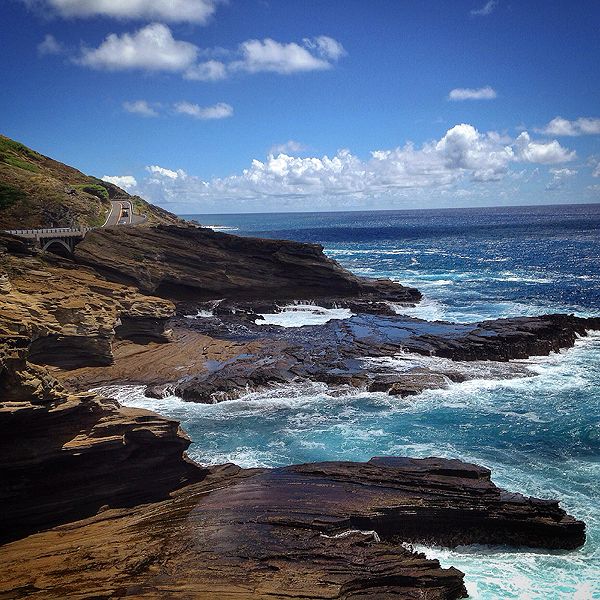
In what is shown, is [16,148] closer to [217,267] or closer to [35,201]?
[35,201]

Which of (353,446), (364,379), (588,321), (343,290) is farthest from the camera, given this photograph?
(343,290)

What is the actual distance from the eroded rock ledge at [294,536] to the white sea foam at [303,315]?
25.6 meters

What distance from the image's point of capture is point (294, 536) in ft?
42.7

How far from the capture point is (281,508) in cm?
1416

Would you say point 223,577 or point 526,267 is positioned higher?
point 526,267

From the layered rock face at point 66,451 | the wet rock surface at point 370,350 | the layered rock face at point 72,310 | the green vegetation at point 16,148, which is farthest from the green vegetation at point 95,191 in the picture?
the layered rock face at point 66,451

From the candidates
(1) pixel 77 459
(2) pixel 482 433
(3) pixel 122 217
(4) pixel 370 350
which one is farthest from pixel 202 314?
(1) pixel 77 459

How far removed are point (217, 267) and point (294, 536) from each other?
37223 mm

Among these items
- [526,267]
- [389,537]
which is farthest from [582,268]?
[389,537]

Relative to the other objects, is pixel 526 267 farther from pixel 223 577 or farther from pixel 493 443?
pixel 223 577

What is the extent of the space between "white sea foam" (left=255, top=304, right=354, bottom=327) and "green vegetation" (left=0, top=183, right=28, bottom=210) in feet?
90.0

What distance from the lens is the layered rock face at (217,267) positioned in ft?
136

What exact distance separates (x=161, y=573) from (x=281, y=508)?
155 inches

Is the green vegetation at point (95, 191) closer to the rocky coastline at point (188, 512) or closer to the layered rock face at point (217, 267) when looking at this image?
the layered rock face at point (217, 267)
